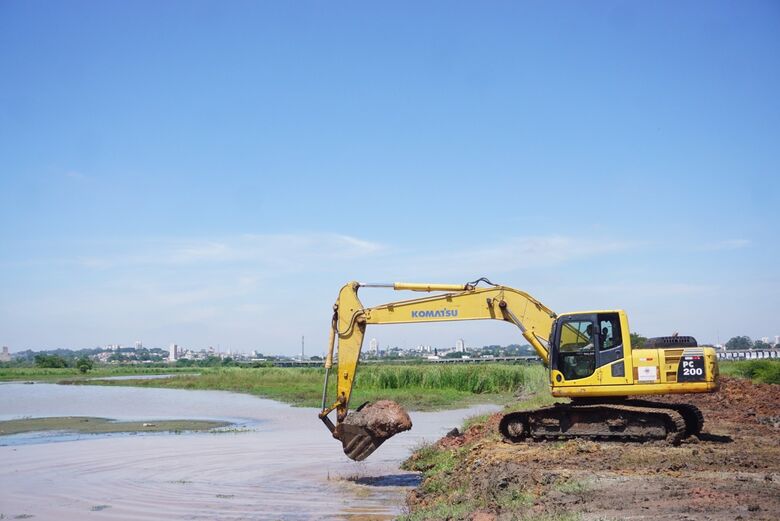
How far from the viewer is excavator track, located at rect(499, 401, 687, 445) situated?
14320mm

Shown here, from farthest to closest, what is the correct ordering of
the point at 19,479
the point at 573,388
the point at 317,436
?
the point at 317,436
the point at 19,479
the point at 573,388

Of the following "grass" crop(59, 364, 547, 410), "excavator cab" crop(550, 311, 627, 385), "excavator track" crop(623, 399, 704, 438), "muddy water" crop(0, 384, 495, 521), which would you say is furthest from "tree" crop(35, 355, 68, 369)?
"excavator track" crop(623, 399, 704, 438)

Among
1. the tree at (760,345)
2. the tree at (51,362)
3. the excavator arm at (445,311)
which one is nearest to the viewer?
the excavator arm at (445,311)

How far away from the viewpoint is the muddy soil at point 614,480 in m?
9.13

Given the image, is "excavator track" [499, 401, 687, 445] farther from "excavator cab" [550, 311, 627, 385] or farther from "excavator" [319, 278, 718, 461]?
"excavator cab" [550, 311, 627, 385]

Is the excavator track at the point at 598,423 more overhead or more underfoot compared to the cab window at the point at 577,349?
more underfoot

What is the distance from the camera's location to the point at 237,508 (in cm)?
1305

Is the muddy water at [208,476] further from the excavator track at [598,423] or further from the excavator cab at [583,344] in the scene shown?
the excavator cab at [583,344]

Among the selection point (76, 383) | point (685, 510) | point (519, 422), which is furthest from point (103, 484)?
point (76, 383)

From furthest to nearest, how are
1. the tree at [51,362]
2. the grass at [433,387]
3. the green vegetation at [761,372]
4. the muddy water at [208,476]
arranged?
the tree at [51,362] < the grass at [433,387] < the green vegetation at [761,372] < the muddy water at [208,476]

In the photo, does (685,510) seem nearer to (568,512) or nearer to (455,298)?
(568,512)

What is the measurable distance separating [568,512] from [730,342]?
96.5 meters

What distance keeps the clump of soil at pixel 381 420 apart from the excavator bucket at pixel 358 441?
0.08 metres

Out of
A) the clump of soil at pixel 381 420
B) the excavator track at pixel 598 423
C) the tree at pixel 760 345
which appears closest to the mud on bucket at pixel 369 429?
the clump of soil at pixel 381 420
